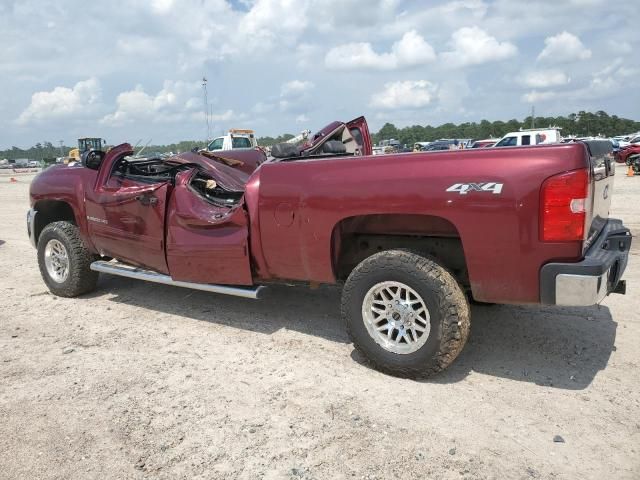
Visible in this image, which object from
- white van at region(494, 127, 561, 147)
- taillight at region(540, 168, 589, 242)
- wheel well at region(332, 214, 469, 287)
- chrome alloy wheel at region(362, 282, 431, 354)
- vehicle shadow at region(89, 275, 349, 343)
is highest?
white van at region(494, 127, 561, 147)

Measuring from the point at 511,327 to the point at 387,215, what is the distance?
1711 mm

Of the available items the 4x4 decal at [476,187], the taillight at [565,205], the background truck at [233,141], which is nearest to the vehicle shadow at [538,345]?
the taillight at [565,205]

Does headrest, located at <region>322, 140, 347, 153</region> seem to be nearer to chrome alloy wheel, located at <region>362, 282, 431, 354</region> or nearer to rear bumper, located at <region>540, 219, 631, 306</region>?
chrome alloy wheel, located at <region>362, 282, 431, 354</region>

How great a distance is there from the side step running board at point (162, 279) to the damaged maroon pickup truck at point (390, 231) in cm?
2

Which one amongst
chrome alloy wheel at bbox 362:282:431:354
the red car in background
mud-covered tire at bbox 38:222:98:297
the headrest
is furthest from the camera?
the red car in background

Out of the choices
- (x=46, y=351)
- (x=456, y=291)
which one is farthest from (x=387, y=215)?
(x=46, y=351)

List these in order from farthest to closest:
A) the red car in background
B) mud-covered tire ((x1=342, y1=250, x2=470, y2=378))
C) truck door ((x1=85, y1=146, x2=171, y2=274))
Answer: the red car in background → truck door ((x1=85, y1=146, x2=171, y2=274)) → mud-covered tire ((x1=342, y1=250, x2=470, y2=378))

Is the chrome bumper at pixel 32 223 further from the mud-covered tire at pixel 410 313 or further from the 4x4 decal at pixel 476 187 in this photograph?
the 4x4 decal at pixel 476 187

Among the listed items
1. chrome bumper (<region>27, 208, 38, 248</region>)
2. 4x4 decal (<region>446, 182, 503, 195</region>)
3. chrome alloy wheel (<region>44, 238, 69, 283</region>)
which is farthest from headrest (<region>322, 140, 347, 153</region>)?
chrome bumper (<region>27, 208, 38, 248</region>)

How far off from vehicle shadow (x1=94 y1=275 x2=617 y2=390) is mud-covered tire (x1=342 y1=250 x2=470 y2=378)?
0.87 ft

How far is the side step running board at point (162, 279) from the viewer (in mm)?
4414

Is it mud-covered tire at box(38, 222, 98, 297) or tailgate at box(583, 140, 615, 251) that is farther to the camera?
mud-covered tire at box(38, 222, 98, 297)

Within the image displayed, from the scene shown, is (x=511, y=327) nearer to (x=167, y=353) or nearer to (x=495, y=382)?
(x=495, y=382)

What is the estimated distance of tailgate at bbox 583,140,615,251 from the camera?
329cm
